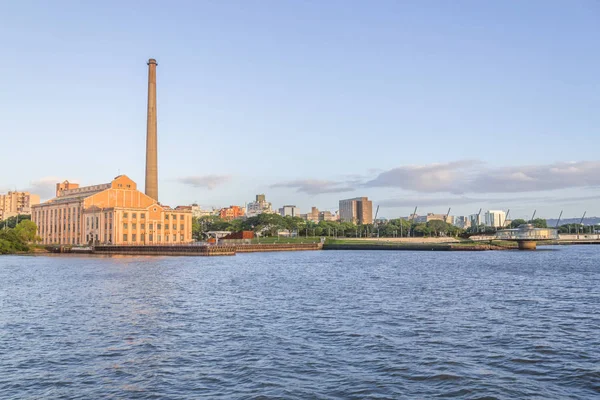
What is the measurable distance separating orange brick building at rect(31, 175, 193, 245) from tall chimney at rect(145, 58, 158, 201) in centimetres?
409

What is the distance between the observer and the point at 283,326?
31.8m

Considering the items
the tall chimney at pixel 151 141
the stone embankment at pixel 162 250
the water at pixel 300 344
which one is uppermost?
the tall chimney at pixel 151 141

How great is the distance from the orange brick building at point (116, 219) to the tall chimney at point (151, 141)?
4088 millimetres

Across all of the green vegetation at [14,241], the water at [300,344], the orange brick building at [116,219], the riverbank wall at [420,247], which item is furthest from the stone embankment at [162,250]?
the water at [300,344]

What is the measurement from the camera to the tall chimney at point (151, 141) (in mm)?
160625

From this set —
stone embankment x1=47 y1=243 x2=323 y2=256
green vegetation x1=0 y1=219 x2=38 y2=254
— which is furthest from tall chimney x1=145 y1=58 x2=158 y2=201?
green vegetation x1=0 y1=219 x2=38 y2=254

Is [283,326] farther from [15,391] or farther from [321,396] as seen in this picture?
[15,391]

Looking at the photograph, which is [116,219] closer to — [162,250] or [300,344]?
[162,250]

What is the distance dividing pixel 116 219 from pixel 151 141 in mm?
23985

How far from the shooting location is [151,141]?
527ft

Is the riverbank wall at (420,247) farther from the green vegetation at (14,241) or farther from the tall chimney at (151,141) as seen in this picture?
the green vegetation at (14,241)

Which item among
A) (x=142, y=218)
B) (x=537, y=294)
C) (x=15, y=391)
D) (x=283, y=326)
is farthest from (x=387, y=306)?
(x=142, y=218)

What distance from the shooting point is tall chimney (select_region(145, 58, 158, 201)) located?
527 ft

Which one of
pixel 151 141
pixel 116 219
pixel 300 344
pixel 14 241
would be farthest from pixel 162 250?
pixel 300 344
